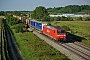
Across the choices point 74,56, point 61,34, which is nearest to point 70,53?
point 74,56

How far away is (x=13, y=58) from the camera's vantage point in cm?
2675

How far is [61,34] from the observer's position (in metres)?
33.4

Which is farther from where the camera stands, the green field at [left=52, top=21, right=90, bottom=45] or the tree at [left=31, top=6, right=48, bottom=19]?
the tree at [left=31, top=6, right=48, bottom=19]

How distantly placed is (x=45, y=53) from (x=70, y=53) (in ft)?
12.1

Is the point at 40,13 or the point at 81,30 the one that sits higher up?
the point at 40,13

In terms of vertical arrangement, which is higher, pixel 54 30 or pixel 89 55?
pixel 54 30

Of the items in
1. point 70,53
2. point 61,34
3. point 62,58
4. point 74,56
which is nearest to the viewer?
point 62,58

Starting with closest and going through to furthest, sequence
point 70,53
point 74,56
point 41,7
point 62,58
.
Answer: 1. point 62,58
2. point 74,56
3. point 70,53
4. point 41,7

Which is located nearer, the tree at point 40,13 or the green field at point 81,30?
the green field at point 81,30

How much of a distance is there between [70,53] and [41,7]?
112 metres

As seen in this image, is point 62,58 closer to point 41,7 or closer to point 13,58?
point 13,58

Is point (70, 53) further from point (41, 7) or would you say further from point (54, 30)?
point (41, 7)

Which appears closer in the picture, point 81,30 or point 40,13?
point 81,30

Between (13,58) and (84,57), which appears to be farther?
(13,58)
